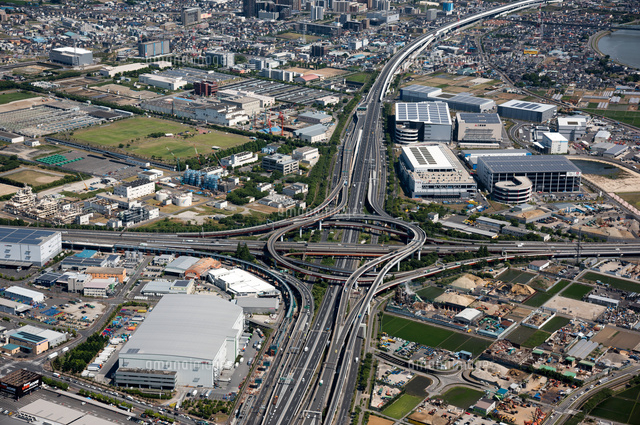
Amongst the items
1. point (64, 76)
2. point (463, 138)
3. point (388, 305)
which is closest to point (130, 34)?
point (64, 76)

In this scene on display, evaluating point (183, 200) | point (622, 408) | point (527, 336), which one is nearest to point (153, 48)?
Result: point (183, 200)

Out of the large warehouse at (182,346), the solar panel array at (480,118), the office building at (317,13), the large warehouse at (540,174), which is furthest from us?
the office building at (317,13)

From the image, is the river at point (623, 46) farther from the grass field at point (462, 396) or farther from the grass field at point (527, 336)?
the grass field at point (462, 396)

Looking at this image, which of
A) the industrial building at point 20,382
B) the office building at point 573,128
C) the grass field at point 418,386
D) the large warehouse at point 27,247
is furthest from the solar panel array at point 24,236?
the office building at point 573,128

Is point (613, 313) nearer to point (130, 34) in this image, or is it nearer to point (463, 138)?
point (463, 138)

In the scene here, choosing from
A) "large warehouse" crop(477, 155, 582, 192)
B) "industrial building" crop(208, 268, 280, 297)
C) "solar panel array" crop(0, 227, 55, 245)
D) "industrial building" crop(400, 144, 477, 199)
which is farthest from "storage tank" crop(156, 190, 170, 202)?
"large warehouse" crop(477, 155, 582, 192)
